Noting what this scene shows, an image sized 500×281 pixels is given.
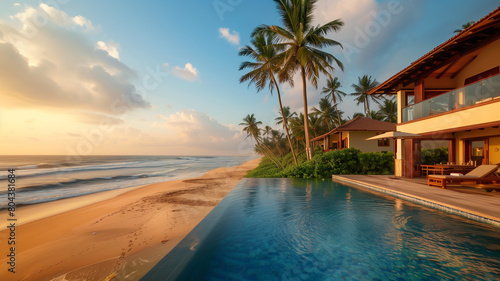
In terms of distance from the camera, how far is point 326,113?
28469 millimetres

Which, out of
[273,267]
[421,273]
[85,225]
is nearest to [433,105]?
[421,273]

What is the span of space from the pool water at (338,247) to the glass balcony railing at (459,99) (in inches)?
187

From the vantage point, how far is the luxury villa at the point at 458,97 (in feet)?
20.9

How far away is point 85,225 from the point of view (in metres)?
6.62

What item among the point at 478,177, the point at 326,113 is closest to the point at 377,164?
the point at 478,177

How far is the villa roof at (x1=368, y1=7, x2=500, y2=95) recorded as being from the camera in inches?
238

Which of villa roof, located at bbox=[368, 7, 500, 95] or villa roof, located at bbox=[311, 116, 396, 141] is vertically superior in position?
villa roof, located at bbox=[368, 7, 500, 95]

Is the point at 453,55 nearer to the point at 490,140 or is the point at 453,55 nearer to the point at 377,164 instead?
the point at 490,140

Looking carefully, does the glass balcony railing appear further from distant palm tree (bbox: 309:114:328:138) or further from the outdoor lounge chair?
distant palm tree (bbox: 309:114:328:138)

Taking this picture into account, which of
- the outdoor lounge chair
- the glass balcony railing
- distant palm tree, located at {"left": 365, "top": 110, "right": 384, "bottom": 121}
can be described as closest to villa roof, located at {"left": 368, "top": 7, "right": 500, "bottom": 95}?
the glass balcony railing

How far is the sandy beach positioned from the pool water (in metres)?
1.16

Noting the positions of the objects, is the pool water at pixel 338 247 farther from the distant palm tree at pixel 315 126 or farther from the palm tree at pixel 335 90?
the palm tree at pixel 335 90

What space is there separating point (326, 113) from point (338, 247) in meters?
27.4

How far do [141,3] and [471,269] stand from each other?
1581 centimetres
